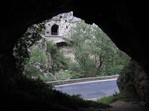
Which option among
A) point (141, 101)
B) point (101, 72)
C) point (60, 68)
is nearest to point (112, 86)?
point (101, 72)

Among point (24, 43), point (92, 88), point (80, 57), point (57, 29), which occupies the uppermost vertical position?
point (57, 29)

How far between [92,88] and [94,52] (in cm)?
553

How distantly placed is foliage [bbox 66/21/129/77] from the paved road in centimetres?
328

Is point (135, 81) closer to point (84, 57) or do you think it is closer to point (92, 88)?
point (92, 88)

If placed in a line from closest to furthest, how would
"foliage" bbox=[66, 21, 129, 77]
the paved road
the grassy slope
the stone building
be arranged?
the grassy slope
the paved road
"foliage" bbox=[66, 21, 129, 77]
the stone building

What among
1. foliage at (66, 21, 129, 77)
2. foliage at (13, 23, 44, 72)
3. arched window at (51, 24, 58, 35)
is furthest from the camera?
arched window at (51, 24, 58, 35)

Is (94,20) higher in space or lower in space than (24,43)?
higher

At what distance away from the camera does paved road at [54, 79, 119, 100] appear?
2307 cm

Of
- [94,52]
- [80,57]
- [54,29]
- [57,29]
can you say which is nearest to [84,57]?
[80,57]

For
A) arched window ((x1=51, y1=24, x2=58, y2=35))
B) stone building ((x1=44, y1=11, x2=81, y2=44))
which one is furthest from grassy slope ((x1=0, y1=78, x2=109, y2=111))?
arched window ((x1=51, y1=24, x2=58, y2=35))

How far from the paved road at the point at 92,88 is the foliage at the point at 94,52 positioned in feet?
10.8

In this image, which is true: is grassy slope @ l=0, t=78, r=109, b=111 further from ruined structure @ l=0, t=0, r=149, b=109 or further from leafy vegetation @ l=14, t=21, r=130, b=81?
leafy vegetation @ l=14, t=21, r=130, b=81

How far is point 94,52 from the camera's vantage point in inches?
1153

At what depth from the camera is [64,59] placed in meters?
31.8
